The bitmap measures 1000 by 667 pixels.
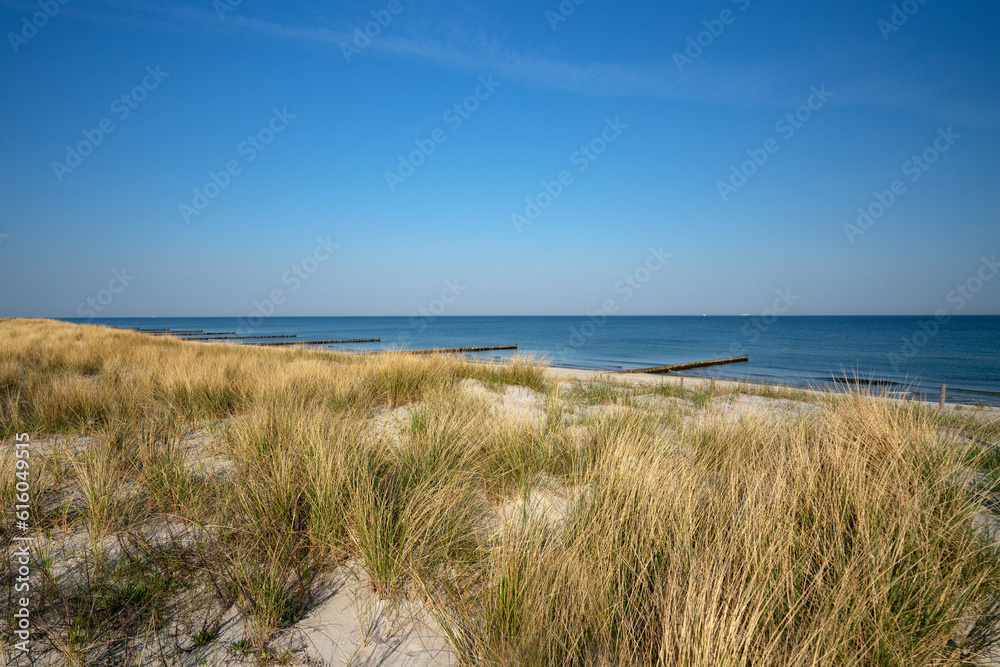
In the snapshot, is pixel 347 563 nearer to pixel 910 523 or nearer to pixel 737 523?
pixel 737 523

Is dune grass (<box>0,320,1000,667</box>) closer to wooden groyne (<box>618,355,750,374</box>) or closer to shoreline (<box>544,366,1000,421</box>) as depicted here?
shoreline (<box>544,366,1000,421</box>)

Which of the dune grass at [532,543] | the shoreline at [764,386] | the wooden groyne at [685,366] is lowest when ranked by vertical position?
the wooden groyne at [685,366]

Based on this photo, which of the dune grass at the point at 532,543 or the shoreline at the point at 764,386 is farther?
the shoreline at the point at 764,386

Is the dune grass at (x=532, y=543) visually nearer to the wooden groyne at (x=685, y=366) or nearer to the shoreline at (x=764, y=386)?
the shoreline at (x=764, y=386)

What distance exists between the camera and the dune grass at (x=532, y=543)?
1603 millimetres

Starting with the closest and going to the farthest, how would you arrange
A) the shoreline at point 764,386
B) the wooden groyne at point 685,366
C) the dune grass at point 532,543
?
the dune grass at point 532,543
the shoreline at point 764,386
the wooden groyne at point 685,366

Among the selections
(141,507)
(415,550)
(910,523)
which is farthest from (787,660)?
(141,507)

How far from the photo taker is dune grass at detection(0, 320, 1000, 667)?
1.60 meters

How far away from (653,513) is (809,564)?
64 cm

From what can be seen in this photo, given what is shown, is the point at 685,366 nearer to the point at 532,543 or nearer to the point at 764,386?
the point at 764,386

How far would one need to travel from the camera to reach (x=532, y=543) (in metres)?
1.93

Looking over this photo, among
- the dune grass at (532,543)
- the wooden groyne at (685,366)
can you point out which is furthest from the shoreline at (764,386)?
the wooden groyne at (685,366)

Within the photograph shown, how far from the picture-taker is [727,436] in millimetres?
3768

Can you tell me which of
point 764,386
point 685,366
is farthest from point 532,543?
point 685,366
